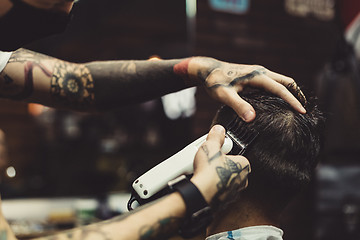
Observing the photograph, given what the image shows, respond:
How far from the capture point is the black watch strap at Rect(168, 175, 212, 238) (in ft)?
3.21

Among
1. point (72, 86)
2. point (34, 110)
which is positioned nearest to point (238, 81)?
point (72, 86)

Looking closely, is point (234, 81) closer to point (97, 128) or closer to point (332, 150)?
point (332, 150)

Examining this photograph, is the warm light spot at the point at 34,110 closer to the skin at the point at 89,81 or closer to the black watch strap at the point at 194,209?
the skin at the point at 89,81

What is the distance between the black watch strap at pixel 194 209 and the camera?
979 millimetres

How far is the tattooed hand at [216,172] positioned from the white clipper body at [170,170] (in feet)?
0.16

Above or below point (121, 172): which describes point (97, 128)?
above

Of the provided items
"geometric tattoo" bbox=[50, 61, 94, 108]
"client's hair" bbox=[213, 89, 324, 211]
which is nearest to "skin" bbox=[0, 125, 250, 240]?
"client's hair" bbox=[213, 89, 324, 211]

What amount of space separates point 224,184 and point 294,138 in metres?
0.41

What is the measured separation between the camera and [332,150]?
3.49m

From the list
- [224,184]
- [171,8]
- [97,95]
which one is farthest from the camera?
[171,8]

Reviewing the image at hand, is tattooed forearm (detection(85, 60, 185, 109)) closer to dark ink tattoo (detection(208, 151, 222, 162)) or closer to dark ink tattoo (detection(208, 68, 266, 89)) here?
dark ink tattoo (detection(208, 68, 266, 89))

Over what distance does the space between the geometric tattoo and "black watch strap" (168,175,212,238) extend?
72 centimetres

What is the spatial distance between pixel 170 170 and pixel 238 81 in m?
0.36

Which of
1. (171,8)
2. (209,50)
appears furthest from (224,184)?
(171,8)
